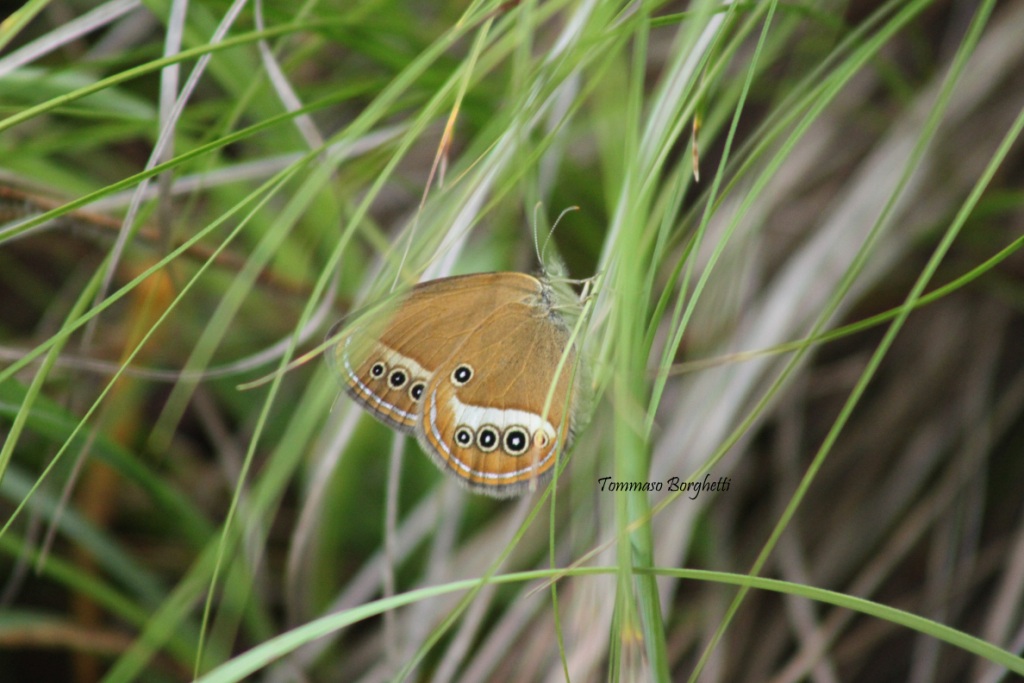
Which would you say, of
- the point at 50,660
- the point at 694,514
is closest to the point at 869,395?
the point at 694,514

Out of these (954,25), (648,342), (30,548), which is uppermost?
(954,25)

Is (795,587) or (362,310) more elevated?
(362,310)

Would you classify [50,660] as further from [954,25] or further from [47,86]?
[954,25]

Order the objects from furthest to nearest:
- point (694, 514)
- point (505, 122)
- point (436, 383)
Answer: point (694, 514) < point (436, 383) < point (505, 122)

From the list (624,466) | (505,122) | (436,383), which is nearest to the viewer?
(624,466)
